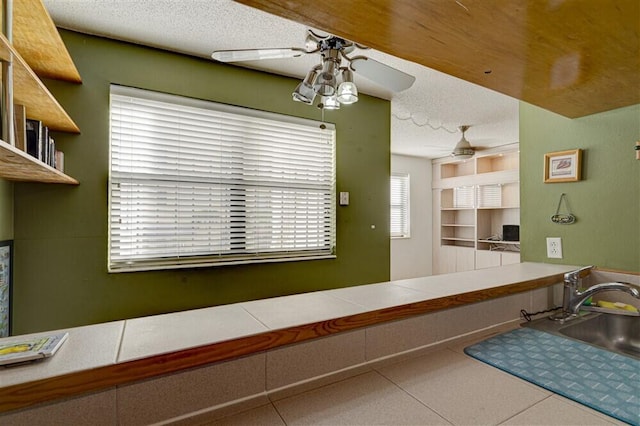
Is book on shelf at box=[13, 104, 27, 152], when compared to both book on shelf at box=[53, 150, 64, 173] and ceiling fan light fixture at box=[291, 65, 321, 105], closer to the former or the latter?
book on shelf at box=[53, 150, 64, 173]

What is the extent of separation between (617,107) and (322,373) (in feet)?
6.27

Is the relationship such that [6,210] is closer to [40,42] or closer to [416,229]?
[40,42]

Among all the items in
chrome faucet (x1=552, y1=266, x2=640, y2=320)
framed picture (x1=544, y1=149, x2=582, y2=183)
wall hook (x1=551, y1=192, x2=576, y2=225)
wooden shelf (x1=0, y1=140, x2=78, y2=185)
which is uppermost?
framed picture (x1=544, y1=149, x2=582, y2=183)

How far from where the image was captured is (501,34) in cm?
90

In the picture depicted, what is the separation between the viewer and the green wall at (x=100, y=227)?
1950mm

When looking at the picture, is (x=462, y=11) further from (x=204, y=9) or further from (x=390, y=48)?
(x=204, y=9)

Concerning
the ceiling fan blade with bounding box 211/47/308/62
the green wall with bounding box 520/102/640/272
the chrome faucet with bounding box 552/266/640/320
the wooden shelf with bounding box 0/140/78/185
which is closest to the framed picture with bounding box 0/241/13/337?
the wooden shelf with bounding box 0/140/78/185

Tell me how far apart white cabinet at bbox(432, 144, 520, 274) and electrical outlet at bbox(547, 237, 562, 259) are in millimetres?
3523

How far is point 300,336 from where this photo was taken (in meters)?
0.81

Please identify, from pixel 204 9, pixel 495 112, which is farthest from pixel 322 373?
pixel 495 112

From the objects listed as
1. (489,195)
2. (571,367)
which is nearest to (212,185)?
(571,367)

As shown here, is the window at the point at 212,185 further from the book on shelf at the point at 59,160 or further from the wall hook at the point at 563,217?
the wall hook at the point at 563,217

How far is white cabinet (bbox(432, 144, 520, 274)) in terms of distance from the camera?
209 inches

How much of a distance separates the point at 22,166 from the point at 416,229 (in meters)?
5.96
